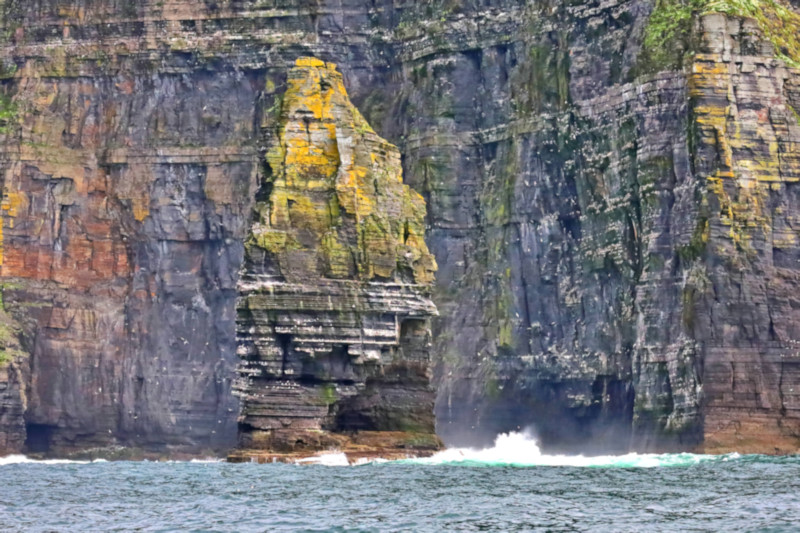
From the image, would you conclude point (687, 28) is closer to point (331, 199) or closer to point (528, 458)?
point (331, 199)

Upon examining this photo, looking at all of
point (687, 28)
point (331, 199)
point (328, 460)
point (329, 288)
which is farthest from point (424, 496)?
point (687, 28)

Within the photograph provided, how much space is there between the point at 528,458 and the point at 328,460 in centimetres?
1987

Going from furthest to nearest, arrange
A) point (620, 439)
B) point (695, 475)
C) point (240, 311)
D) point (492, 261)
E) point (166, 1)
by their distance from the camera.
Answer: point (166, 1) → point (492, 261) → point (620, 439) → point (240, 311) → point (695, 475)

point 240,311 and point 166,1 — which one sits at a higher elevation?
point 166,1

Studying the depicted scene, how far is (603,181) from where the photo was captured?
138 m

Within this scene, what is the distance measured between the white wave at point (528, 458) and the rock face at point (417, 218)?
4.89ft

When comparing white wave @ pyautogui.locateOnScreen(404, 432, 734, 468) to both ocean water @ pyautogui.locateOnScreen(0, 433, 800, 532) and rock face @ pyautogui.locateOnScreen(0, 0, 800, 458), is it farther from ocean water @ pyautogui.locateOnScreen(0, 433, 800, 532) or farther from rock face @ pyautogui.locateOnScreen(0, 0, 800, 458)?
rock face @ pyautogui.locateOnScreen(0, 0, 800, 458)

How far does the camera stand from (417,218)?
129625mm

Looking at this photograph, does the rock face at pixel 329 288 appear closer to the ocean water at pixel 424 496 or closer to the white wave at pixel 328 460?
the white wave at pixel 328 460

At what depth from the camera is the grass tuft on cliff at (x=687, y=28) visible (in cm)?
12825

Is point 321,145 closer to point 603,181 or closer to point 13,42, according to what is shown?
point 603,181

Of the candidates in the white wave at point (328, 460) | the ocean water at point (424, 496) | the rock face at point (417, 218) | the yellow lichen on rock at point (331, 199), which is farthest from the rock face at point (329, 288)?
the ocean water at point (424, 496)

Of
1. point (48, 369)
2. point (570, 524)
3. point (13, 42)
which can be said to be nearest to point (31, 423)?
point (48, 369)

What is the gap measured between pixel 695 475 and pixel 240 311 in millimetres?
31107
